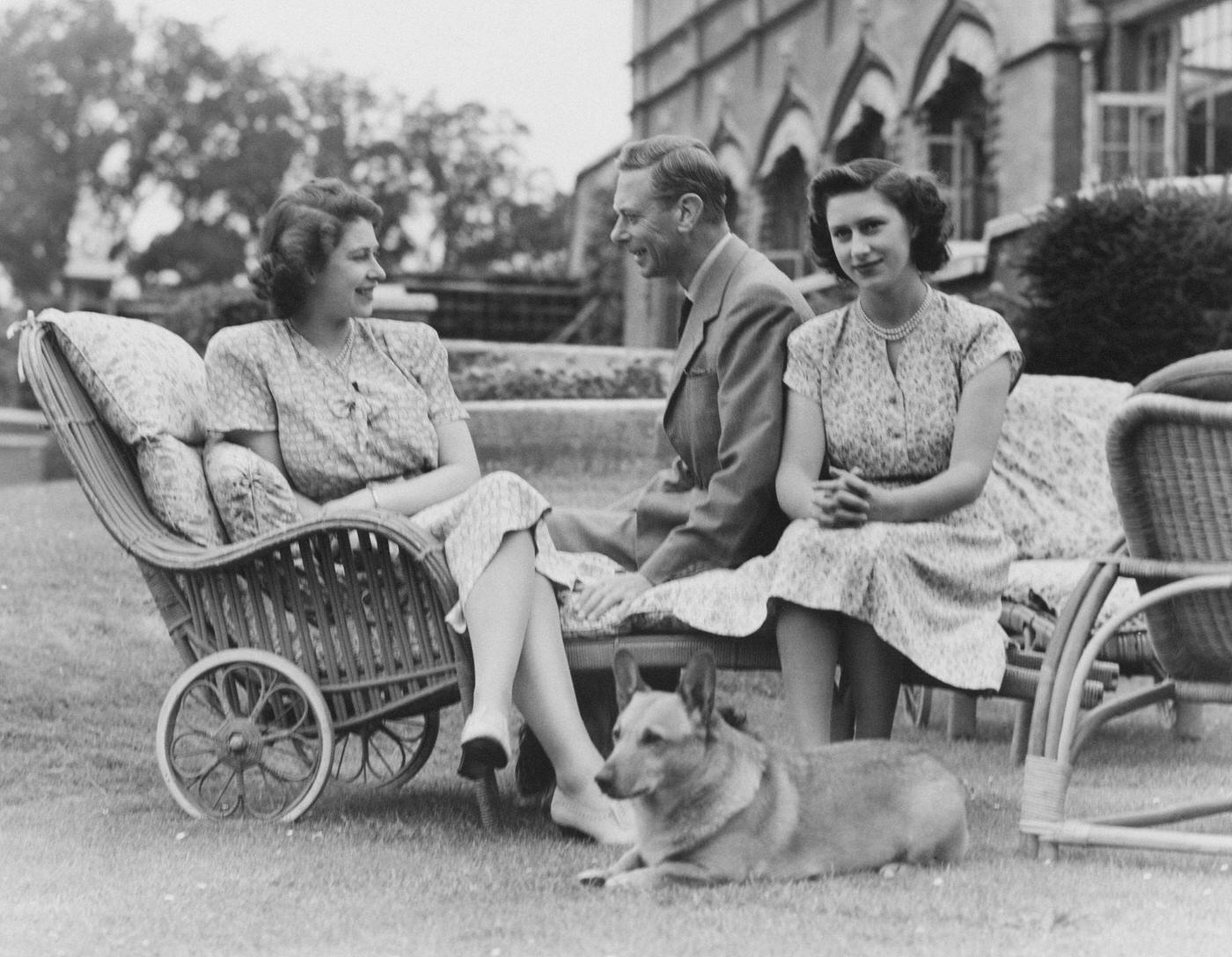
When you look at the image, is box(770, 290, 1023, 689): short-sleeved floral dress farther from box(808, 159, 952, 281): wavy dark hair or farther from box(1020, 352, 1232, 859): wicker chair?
box(1020, 352, 1232, 859): wicker chair

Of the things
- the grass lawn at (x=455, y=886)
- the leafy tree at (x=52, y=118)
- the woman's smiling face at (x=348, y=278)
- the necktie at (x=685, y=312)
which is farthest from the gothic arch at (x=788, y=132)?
the leafy tree at (x=52, y=118)

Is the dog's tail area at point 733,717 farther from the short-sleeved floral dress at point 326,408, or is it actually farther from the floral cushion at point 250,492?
the floral cushion at point 250,492

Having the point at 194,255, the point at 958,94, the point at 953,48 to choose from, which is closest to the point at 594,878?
the point at 953,48

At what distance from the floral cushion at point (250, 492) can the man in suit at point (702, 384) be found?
0.70 m

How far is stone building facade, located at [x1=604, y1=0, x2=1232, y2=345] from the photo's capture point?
15133 millimetres

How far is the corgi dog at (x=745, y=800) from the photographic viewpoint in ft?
11.5

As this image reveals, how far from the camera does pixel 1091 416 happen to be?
6.13 meters

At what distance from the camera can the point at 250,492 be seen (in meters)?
4.39

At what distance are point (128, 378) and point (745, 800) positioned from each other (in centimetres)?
189

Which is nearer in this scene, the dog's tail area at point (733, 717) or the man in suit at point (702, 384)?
the dog's tail area at point (733, 717)

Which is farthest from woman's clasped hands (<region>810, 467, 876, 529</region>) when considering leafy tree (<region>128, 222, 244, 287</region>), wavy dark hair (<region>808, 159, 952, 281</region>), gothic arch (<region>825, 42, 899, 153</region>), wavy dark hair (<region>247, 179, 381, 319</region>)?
leafy tree (<region>128, 222, 244, 287</region>)

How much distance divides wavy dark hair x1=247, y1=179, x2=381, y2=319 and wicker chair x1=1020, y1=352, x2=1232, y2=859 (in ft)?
6.37

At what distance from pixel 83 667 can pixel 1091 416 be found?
3.44 m

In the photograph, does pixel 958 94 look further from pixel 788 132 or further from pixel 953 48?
pixel 788 132
